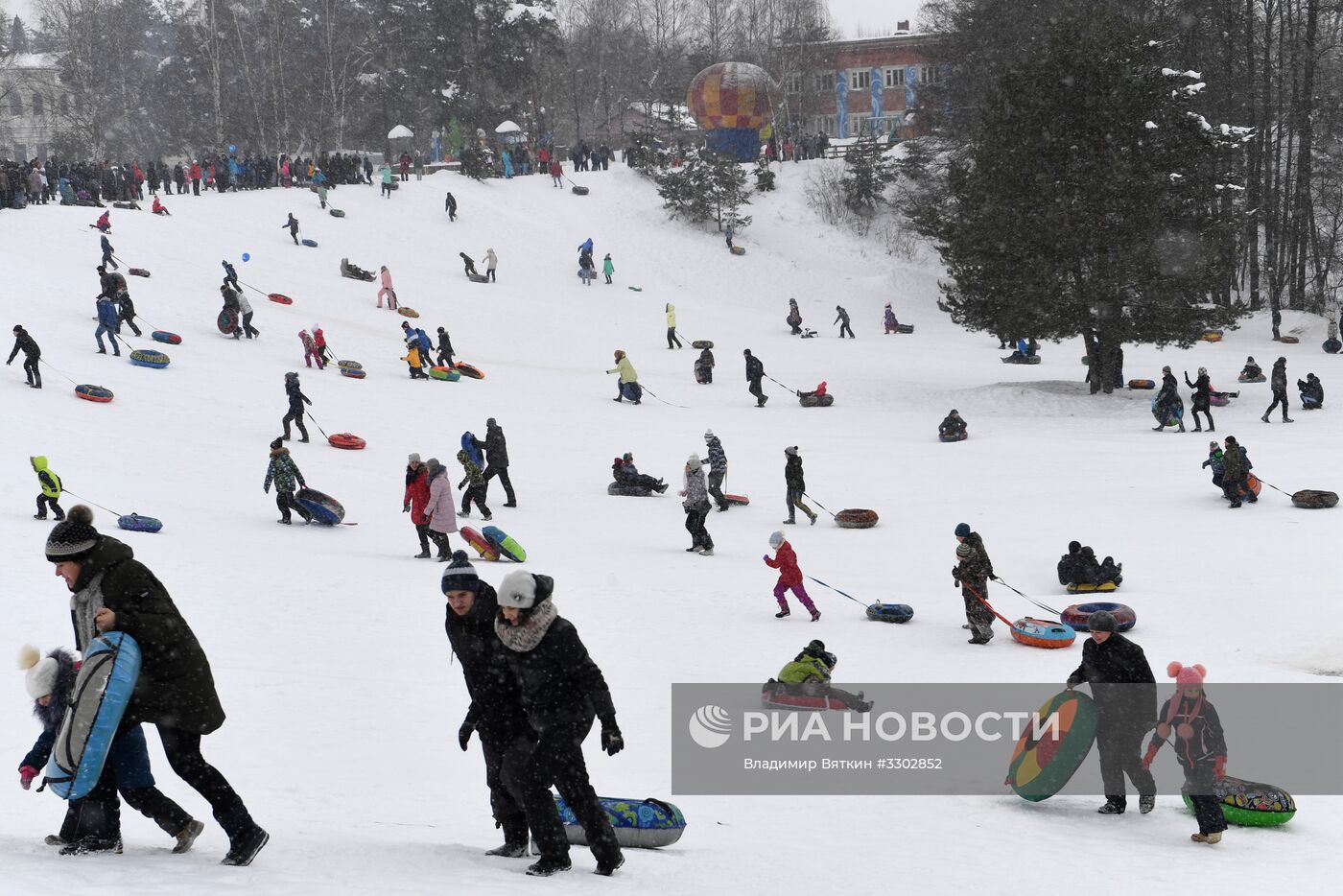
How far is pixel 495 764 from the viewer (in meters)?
6.10

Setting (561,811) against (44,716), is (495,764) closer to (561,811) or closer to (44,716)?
(561,811)

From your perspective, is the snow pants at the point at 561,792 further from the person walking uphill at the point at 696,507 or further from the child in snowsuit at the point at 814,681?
the person walking uphill at the point at 696,507

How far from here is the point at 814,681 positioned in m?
10.9

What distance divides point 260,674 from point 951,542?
11.2 m

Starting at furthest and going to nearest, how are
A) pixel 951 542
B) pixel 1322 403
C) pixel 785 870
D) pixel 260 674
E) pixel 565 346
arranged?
pixel 565 346
pixel 1322 403
pixel 951 542
pixel 260 674
pixel 785 870

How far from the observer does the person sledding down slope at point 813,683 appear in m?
10.9

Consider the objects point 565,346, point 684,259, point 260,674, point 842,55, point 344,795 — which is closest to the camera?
point 344,795

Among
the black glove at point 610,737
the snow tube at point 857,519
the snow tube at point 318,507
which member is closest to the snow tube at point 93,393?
the snow tube at point 318,507

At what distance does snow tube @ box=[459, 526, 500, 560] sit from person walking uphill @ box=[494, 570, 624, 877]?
1086 cm

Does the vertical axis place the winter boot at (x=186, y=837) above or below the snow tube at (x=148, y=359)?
below

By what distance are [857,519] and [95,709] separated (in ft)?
52.0

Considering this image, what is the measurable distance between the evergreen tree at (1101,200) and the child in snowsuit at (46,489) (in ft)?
76.3

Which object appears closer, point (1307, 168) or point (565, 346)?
point (565, 346)

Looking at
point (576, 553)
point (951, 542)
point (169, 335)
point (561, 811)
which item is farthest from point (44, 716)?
point (169, 335)
